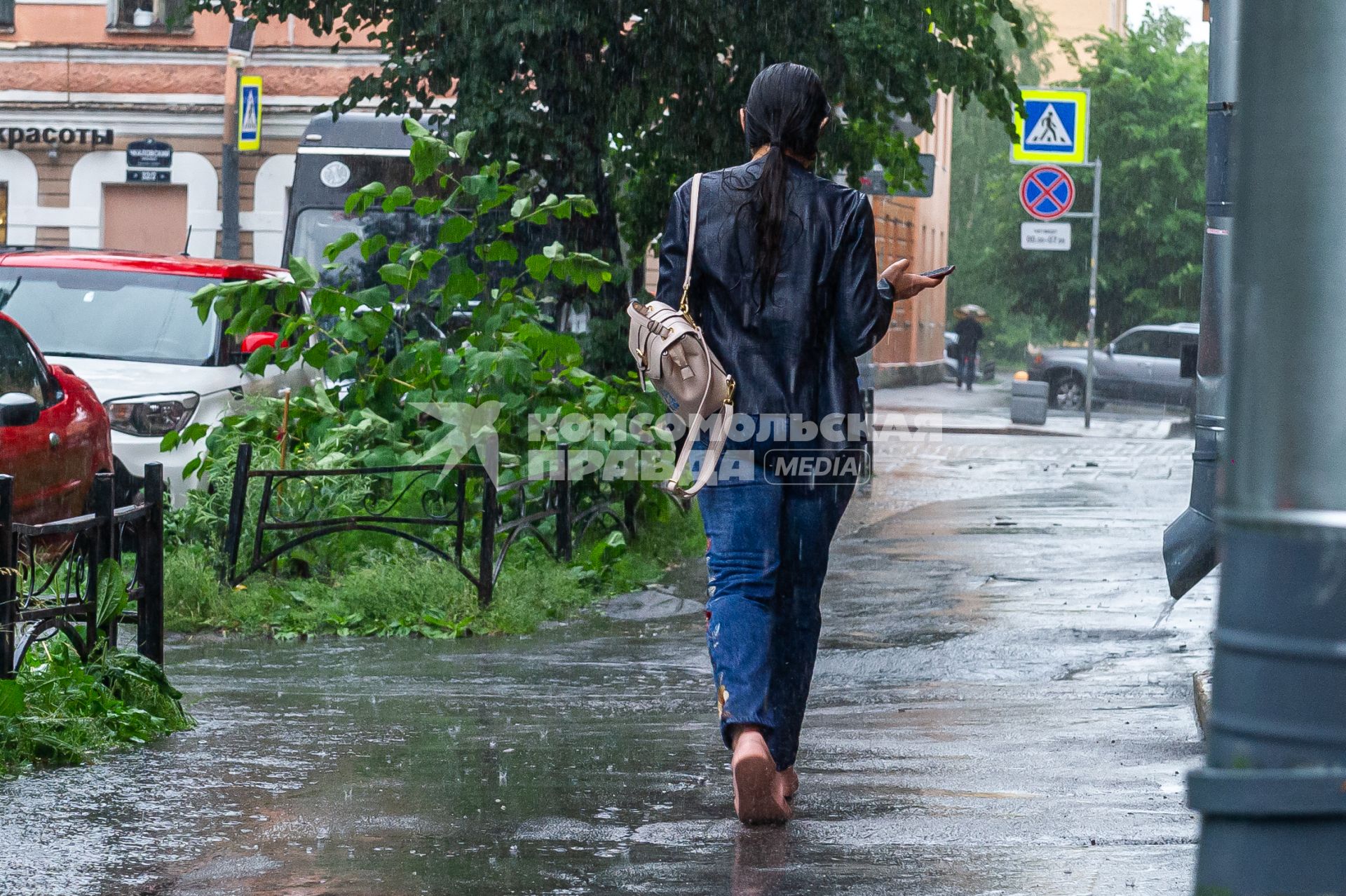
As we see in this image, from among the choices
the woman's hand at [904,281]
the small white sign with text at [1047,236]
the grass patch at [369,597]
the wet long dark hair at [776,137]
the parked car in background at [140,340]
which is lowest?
the grass patch at [369,597]

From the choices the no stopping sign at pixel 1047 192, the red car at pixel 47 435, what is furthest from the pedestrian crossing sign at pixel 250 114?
the red car at pixel 47 435

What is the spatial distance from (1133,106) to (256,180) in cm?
2433

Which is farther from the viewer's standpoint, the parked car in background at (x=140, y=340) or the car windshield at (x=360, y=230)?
the car windshield at (x=360, y=230)

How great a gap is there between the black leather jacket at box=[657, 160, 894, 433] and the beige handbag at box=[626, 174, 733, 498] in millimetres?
66

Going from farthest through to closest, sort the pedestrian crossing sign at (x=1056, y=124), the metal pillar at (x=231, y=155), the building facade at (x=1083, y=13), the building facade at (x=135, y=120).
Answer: the building facade at (x=1083, y=13)
the building facade at (x=135, y=120)
the pedestrian crossing sign at (x=1056, y=124)
the metal pillar at (x=231, y=155)

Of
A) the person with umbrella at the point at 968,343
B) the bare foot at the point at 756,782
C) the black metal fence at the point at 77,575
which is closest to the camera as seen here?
A: the bare foot at the point at 756,782

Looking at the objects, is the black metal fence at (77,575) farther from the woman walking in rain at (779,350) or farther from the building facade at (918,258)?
the building facade at (918,258)

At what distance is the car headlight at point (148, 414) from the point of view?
11523 mm

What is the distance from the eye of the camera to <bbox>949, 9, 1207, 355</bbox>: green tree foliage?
45938 millimetres

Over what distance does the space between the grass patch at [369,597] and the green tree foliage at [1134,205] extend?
36674mm

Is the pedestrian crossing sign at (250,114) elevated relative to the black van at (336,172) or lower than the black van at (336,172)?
elevated

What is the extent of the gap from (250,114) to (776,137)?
23943 mm

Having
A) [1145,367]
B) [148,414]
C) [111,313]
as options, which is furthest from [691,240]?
[1145,367]

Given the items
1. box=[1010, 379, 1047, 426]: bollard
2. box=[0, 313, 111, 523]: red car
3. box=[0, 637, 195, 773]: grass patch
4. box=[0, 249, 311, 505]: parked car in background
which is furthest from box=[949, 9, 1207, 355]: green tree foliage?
box=[0, 637, 195, 773]: grass patch
